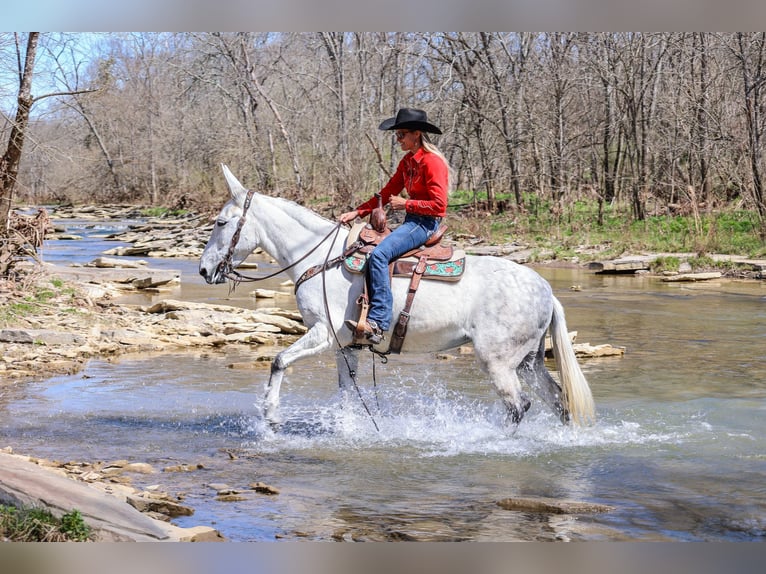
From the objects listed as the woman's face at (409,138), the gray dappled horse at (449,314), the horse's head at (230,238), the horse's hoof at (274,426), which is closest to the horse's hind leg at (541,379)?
the gray dappled horse at (449,314)

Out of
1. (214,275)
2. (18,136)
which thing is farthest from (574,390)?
(18,136)

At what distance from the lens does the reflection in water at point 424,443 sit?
596 centimetres

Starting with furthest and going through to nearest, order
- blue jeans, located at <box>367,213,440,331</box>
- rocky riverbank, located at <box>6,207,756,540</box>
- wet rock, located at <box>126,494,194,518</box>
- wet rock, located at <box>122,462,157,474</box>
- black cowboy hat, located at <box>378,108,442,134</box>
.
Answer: blue jeans, located at <box>367,213,440,331</box> → black cowboy hat, located at <box>378,108,442,134</box> → wet rock, located at <box>122,462,157,474</box> → wet rock, located at <box>126,494,194,518</box> → rocky riverbank, located at <box>6,207,756,540</box>

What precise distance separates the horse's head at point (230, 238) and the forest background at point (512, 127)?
261 inches

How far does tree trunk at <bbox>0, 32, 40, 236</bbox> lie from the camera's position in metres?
14.0

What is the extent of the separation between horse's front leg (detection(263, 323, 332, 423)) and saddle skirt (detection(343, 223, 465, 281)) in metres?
0.63

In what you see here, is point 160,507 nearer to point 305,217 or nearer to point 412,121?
point 305,217

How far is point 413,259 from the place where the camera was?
8.12 metres

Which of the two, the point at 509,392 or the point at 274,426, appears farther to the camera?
the point at 274,426

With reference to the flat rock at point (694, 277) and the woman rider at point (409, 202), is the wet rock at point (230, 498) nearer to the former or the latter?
the woman rider at point (409, 202)

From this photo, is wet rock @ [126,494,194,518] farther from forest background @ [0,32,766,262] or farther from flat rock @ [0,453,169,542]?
forest background @ [0,32,766,262]

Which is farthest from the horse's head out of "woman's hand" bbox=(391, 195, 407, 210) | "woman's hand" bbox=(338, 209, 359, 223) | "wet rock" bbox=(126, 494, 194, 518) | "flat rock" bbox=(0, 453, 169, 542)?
"flat rock" bbox=(0, 453, 169, 542)

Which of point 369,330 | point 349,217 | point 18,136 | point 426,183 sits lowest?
point 369,330

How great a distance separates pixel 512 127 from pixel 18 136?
70.6 feet
